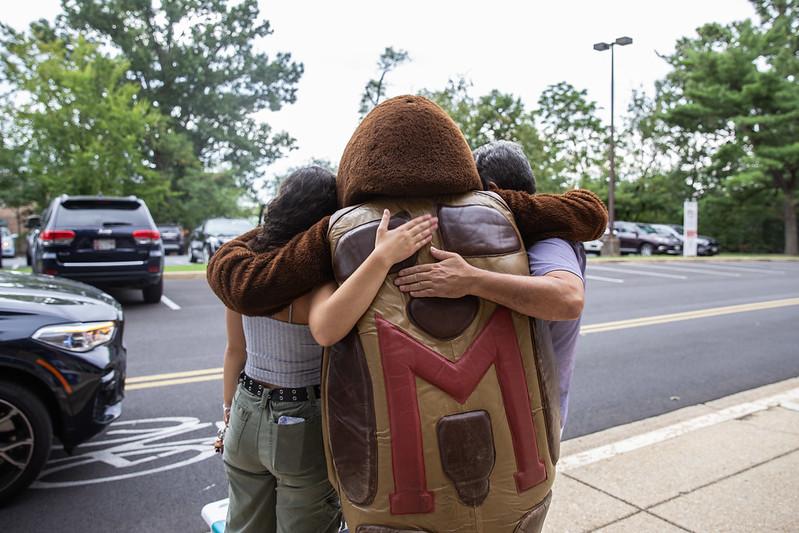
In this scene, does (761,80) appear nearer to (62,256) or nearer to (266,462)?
(62,256)

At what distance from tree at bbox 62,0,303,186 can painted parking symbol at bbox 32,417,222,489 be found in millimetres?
30155

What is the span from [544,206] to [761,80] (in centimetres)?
3090

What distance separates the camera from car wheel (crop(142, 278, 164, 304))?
9461 millimetres

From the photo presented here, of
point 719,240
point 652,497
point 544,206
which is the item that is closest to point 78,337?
point 544,206

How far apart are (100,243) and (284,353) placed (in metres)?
7.99

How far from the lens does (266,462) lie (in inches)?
70.4

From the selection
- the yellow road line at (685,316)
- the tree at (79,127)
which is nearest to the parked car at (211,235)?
the tree at (79,127)

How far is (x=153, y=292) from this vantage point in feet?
31.3

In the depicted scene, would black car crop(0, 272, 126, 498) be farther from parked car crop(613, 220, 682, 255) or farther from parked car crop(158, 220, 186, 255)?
parked car crop(613, 220, 682, 255)

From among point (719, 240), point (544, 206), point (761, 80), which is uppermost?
point (761, 80)

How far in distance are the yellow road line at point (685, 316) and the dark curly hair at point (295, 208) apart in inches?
262

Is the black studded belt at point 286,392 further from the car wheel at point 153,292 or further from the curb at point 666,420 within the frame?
the car wheel at point 153,292

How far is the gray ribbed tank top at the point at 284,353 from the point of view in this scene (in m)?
1.82

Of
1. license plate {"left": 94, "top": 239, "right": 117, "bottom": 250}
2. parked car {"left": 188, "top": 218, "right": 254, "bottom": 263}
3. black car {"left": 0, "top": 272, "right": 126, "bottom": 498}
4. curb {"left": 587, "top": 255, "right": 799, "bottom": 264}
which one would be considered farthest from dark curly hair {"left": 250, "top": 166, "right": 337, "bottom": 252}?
curb {"left": 587, "top": 255, "right": 799, "bottom": 264}
